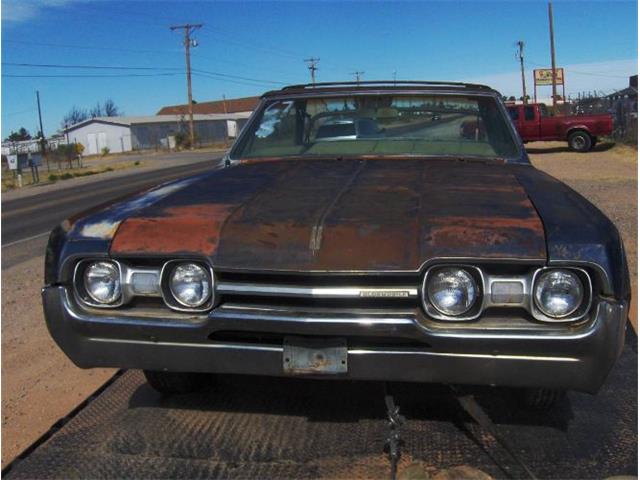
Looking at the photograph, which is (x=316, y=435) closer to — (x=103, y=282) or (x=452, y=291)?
(x=452, y=291)

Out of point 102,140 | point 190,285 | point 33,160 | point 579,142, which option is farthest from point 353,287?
point 102,140

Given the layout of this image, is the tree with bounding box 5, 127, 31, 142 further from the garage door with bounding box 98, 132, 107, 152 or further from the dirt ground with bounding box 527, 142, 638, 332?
the dirt ground with bounding box 527, 142, 638, 332

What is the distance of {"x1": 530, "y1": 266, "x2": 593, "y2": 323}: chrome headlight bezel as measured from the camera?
2.27 metres

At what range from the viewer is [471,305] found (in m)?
2.32

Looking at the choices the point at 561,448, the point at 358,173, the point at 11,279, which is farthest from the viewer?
the point at 11,279

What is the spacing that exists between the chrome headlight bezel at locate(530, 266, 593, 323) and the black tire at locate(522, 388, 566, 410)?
0.65m

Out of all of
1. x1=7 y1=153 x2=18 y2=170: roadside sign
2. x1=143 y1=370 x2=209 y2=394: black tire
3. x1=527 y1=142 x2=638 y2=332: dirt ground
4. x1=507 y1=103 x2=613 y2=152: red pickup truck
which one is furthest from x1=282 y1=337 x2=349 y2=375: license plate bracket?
x1=7 y1=153 x2=18 y2=170: roadside sign

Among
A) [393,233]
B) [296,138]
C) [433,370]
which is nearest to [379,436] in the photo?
[433,370]

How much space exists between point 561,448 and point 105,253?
1978 millimetres

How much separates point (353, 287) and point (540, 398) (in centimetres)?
116

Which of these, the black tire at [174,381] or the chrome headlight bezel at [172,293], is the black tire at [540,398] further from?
the black tire at [174,381]

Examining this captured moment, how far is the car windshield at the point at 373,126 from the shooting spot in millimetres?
4121

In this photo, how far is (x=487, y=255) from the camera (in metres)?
2.25

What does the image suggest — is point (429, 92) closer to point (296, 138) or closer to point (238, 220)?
point (296, 138)
